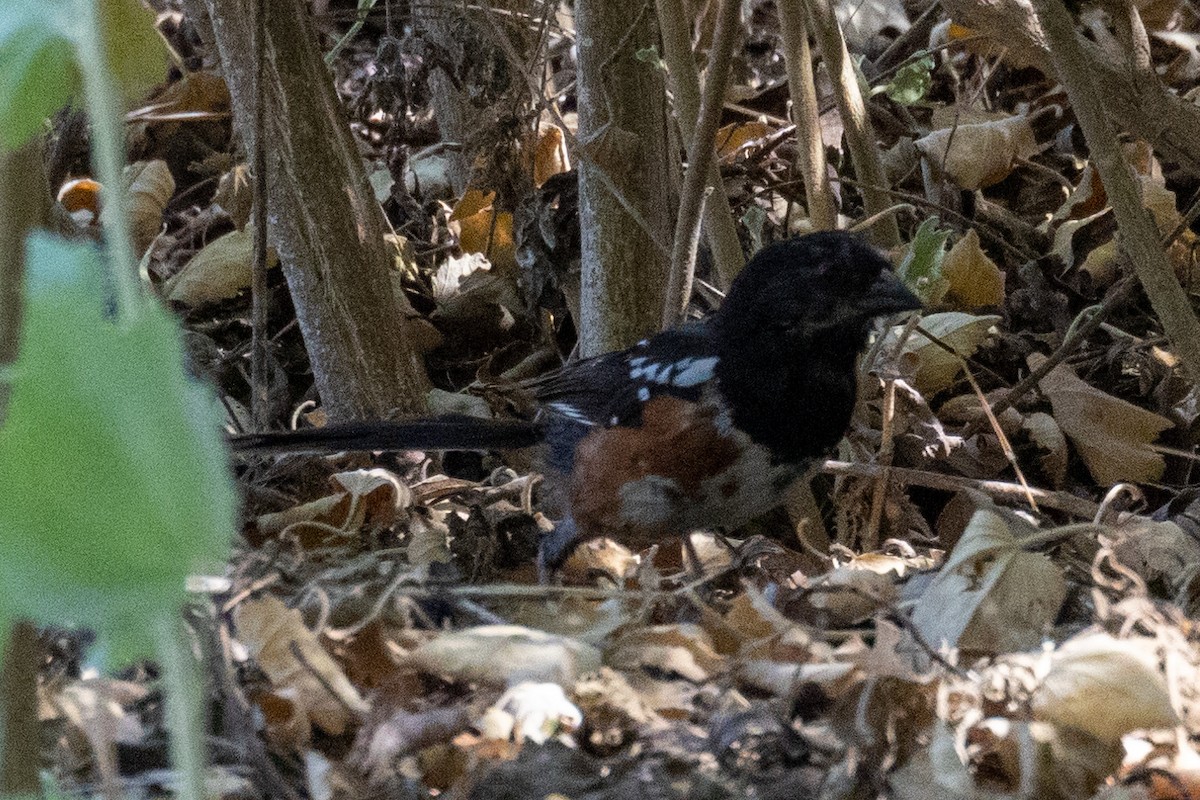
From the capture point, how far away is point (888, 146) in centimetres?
411

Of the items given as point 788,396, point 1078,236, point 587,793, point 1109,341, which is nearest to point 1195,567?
point 788,396

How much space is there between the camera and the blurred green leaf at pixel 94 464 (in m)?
0.58

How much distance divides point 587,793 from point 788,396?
1.17 m

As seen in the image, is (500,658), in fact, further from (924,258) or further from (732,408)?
(924,258)

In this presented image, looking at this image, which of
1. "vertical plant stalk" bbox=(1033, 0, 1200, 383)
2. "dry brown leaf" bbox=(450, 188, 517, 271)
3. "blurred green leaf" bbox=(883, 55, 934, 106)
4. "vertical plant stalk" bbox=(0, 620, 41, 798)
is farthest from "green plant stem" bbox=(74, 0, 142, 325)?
"dry brown leaf" bbox=(450, 188, 517, 271)

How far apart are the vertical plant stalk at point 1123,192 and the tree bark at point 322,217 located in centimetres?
142

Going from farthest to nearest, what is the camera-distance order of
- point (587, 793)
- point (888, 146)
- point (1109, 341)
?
point (888, 146), point (1109, 341), point (587, 793)

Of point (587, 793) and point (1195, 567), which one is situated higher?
point (587, 793)

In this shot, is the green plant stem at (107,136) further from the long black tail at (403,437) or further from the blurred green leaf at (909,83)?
the blurred green leaf at (909,83)

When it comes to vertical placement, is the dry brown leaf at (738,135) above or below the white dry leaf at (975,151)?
above

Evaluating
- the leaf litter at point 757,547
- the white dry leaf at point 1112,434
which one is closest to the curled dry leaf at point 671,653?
the leaf litter at point 757,547

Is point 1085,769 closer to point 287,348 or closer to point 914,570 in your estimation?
point 914,570

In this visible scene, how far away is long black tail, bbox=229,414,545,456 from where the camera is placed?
7.57 ft

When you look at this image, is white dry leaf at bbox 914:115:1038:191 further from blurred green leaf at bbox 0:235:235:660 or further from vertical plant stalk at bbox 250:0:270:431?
blurred green leaf at bbox 0:235:235:660
